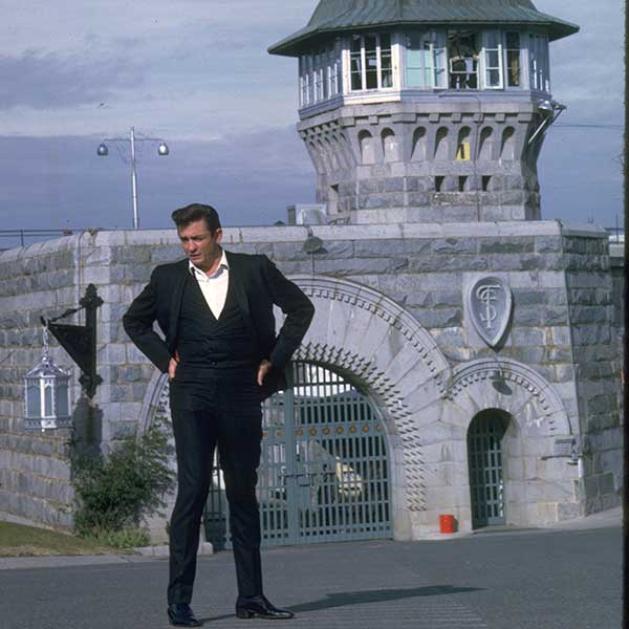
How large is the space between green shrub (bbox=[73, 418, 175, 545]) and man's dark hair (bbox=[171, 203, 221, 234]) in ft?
37.0

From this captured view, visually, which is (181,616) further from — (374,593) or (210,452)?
(374,593)

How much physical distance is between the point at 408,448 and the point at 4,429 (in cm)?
592

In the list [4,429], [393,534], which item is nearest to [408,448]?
[393,534]

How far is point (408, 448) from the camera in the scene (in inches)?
805

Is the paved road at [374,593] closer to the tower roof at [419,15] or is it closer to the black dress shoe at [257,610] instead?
the black dress shoe at [257,610]

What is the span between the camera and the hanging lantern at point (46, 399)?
1897cm

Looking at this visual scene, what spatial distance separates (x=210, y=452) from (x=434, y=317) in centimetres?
1242

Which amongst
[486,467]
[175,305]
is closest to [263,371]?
[175,305]

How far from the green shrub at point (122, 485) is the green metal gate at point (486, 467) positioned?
165 inches

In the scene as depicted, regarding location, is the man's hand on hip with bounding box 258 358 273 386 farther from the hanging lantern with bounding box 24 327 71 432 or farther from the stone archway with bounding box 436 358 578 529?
the stone archway with bounding box 436 358 578 529

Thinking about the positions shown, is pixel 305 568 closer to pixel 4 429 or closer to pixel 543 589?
pixel 543 589

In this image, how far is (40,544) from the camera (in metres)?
16.5

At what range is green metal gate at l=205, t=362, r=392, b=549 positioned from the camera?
20.3 m

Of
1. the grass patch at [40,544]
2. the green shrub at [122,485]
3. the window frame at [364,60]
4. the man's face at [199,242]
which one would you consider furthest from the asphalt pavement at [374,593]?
the window frame at [364,60]
